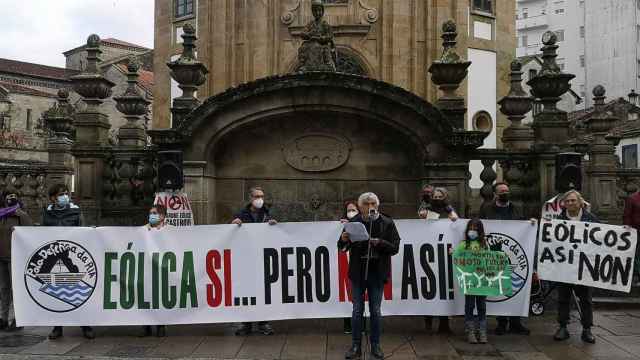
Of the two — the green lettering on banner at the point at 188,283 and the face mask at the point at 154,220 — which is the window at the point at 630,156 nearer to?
the green lettering on banner at the point at 188,283

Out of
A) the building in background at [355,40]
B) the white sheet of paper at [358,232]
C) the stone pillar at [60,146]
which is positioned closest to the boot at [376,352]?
the white sheet of paper at [358,232]

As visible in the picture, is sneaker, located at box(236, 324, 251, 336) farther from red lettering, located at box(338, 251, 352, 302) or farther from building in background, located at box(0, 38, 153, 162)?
building in background, located at box(0, 38, 153, 162)

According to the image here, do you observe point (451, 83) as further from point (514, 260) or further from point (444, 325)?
point (444, 325)

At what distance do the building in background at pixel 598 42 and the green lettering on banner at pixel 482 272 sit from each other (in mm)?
49895

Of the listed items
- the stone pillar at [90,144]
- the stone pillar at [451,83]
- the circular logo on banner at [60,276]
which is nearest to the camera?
the circular logo on banner at [60,276]

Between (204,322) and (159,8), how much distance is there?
70.0ft

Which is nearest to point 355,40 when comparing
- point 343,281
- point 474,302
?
point 343,281

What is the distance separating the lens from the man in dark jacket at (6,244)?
8.66 meters

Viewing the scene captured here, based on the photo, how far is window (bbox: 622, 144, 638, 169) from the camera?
32206mm

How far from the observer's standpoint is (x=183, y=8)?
86.3 feet

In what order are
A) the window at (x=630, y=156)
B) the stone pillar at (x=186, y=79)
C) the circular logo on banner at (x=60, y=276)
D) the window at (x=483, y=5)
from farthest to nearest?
1. the window at (x=630, y=156)
2. the window at (x=483, y=5)
3. the stone pillar at (x=186, y=79)
4. the circular logo on banner at (x=60, y=276)

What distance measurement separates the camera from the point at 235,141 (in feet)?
35.9

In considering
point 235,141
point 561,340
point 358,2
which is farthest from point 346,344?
point 358,2

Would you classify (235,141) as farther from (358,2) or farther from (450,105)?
(358,2)
